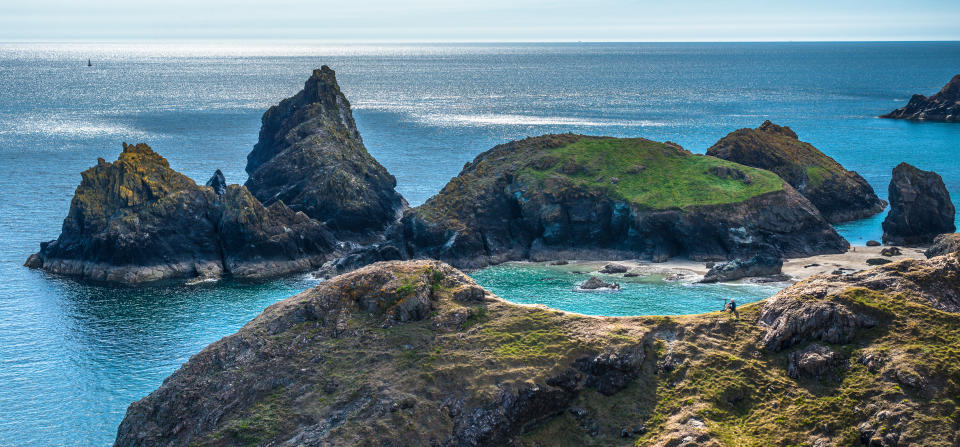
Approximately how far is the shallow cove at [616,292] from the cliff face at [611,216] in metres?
6.59

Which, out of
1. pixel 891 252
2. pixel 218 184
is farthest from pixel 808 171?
pixel 218 184

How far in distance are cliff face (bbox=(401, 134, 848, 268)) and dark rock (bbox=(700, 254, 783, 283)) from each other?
6.08 meters

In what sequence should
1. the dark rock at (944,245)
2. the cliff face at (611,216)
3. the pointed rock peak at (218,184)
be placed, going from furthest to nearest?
1. the pointed rock peak at (218,184)
2. the cliff face at (611,216)
3. the dark rock at (944,245)

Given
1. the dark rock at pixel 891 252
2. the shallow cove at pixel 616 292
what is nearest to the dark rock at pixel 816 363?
the shallow cove at pixel 616 292

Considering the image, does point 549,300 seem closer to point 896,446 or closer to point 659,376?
point 659,376

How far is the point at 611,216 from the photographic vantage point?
10519 centimetres

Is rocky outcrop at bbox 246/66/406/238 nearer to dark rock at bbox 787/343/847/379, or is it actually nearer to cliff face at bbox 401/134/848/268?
cliff face at bbox 401/134/848/268

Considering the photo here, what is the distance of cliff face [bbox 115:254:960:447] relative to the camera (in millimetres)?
46531

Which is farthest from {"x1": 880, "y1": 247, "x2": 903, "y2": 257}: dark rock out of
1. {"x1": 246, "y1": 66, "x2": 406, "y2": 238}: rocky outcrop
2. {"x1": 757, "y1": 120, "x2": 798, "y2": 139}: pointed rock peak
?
{"x1": 246, "y1": 66, "x2": 406, "y2": 238}: rocky outcrop

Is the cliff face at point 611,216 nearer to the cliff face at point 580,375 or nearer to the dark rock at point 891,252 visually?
the dark rock at point 891,252

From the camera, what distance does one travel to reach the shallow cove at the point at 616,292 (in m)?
81.9

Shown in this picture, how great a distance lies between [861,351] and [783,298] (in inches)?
260

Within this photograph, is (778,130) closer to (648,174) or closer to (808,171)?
(808,171)

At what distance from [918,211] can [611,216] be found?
39372 millimetres
